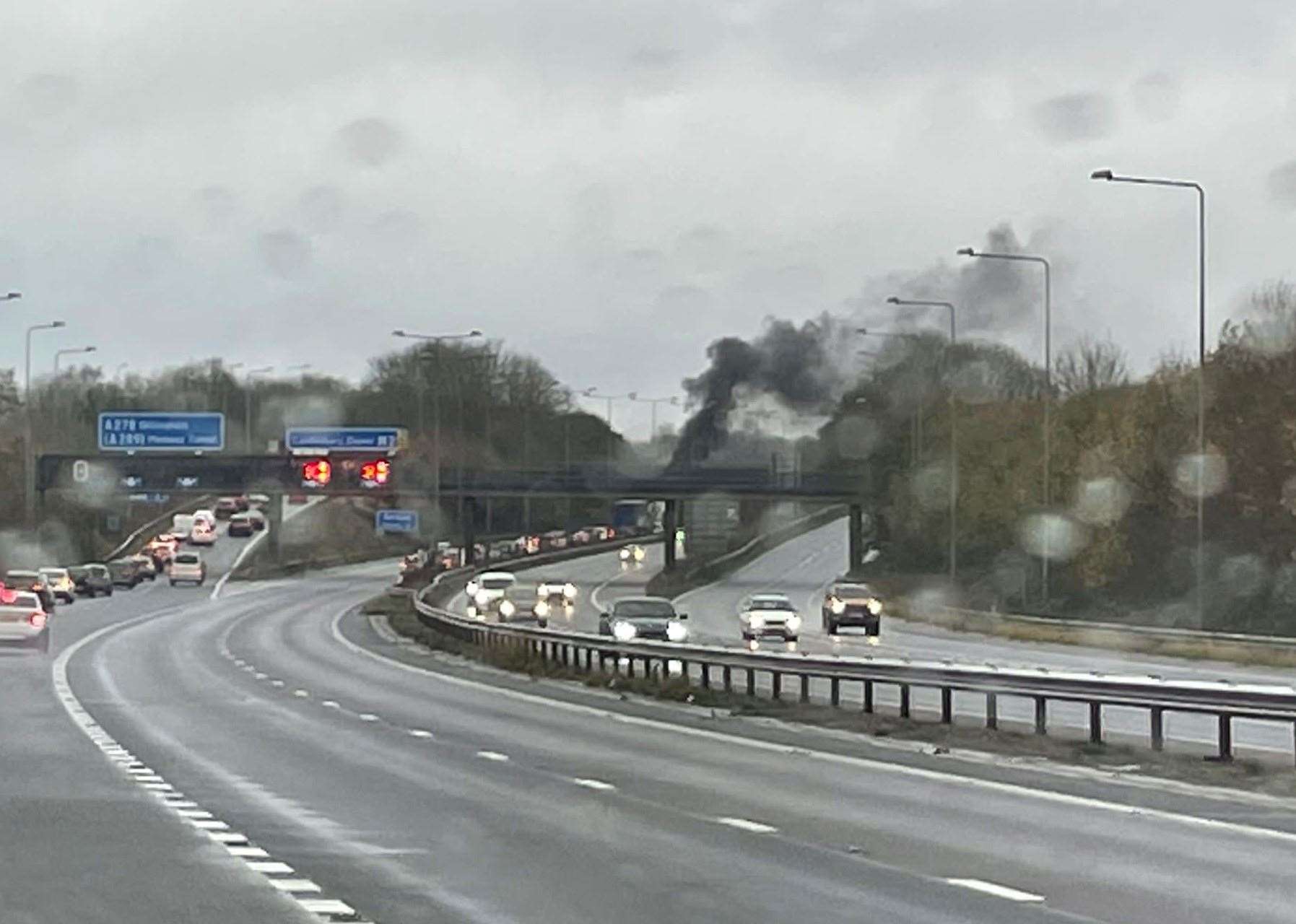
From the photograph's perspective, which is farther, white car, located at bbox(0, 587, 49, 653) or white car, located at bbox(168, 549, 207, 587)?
white car, located at bbox(168, 549, 207, 587)

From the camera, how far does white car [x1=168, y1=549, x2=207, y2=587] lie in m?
118

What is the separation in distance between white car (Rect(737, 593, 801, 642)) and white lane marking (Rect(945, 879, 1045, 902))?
48.7 metres

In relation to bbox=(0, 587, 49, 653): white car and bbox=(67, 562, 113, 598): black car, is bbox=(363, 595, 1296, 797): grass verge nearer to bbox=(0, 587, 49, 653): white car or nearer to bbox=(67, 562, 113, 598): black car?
bbox=(0, 587, 49, 653): white car

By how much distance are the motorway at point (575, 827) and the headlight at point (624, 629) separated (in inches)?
783

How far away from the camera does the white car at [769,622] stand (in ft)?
210

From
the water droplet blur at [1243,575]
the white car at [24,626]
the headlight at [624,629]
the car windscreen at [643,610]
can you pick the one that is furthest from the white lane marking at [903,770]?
the water droplet blur at [1243,575]

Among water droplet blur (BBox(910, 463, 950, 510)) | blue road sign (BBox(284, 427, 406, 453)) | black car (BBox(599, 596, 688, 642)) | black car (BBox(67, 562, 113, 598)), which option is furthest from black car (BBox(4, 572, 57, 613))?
water droplet blur (BBox(910, 463, 950, 510))

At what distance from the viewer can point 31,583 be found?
263ft

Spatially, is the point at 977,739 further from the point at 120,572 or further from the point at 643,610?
the point at 120,572

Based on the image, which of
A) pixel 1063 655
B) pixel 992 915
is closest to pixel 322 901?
pixel 992 915

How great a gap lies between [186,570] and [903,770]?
97.6 metres

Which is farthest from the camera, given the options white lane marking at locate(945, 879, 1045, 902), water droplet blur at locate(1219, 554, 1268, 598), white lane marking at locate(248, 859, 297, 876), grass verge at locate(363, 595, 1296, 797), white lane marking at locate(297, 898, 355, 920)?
water droplet blur at locate(1219, 554, 1268, 598)

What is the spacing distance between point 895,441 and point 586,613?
2969 centimetres

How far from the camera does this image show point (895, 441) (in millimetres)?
114125
